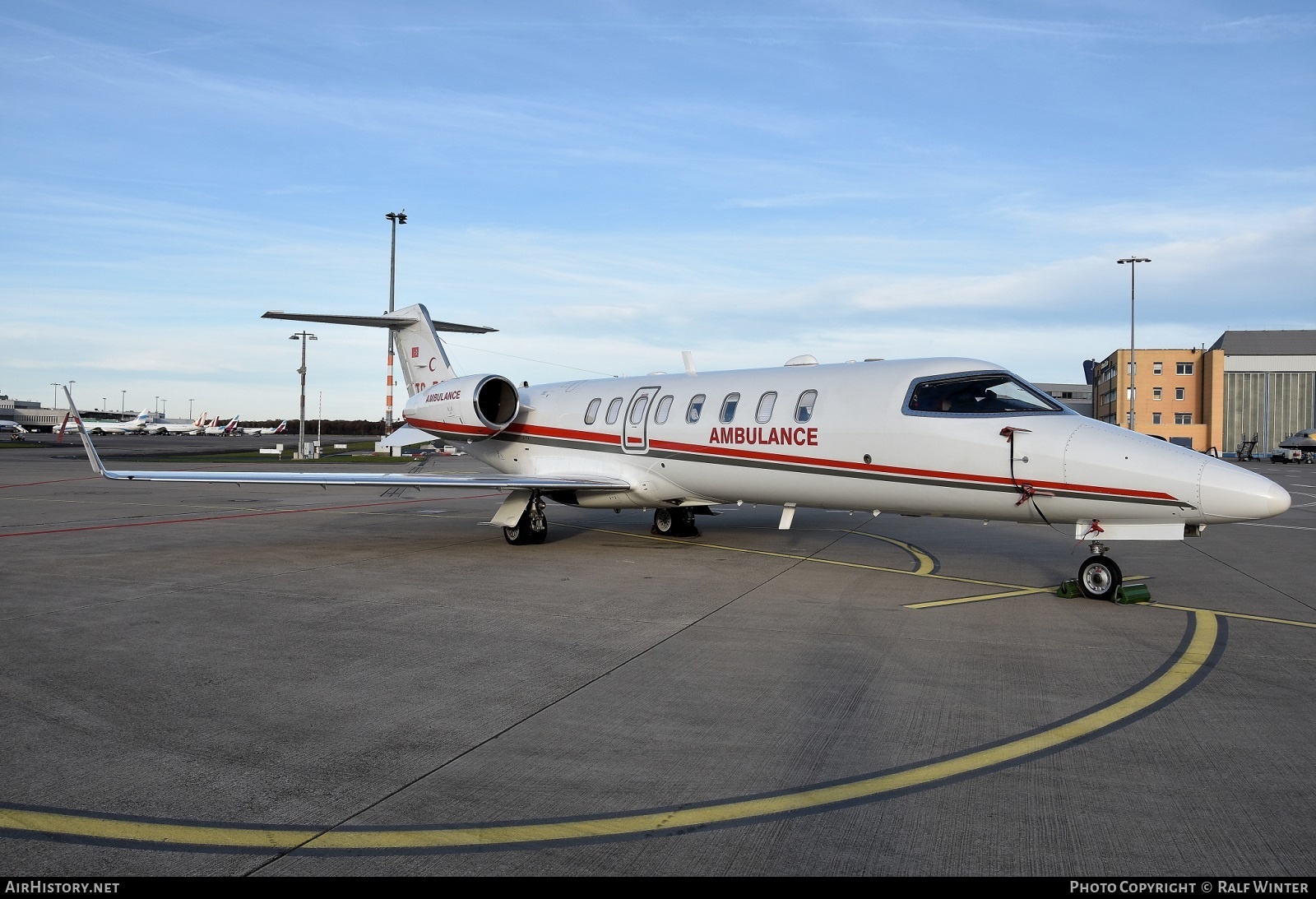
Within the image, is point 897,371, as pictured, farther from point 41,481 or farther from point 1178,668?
point 41,481

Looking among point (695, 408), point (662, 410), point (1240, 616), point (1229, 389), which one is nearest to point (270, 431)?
point (1229, 389)

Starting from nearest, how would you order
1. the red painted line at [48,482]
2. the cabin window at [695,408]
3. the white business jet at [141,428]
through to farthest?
1. the cabin window at [695,408]
2. the red painted line at [48,482]
3. the white business jet at [141,428]

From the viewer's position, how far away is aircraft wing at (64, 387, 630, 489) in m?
12.1

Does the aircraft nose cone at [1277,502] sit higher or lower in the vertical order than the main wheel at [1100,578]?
higher

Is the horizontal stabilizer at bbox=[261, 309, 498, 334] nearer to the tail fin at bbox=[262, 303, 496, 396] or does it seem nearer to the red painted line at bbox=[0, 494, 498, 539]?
the tail fin at bbox=[262, 303, 496, 396]

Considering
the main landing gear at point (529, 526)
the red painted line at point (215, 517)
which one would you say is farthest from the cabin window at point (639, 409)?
the red painted line at point (215, 517)

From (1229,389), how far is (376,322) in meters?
79.0

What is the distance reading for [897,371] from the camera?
11055 mm

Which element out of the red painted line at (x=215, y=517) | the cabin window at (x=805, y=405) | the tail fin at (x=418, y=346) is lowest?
the red painted line at (x=215, y=517)

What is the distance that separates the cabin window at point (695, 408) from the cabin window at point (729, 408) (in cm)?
42

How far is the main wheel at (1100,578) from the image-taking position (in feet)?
31.0

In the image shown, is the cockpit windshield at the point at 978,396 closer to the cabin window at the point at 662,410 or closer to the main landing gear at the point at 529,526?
the cabin window at the point at 662,410

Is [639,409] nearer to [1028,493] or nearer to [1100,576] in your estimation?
[1028,493]
